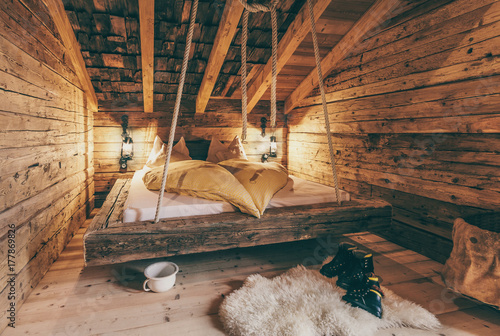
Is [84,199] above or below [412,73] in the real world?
below

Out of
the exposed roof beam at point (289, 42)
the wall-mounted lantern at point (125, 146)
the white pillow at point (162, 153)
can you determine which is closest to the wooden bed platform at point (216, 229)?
the white pillow at point (162, 153)

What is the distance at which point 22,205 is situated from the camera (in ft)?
5.92

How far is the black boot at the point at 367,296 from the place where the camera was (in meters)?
1.68

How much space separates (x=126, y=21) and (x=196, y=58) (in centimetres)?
86

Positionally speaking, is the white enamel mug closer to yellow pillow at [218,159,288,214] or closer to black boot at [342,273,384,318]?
yellow pillow at [218,159,288,214]

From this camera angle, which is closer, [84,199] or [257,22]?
[257,22]

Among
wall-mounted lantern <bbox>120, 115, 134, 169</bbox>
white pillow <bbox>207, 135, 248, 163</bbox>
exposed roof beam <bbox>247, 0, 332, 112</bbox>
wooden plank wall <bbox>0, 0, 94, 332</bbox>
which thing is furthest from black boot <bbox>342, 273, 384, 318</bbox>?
wall-mounted lantern <bbox>120, 115, 134, 169</bbox>

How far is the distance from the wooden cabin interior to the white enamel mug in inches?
2.6

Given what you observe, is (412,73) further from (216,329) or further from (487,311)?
(216,329)

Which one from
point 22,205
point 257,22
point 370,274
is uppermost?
point 257,22

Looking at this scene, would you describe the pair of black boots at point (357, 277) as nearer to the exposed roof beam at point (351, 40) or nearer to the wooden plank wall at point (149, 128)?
the exposed roof beam at point (351, 40)

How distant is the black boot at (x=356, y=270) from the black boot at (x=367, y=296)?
4cm

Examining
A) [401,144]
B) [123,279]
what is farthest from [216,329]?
[401,144]

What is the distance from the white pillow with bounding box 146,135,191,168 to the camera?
371 centimetres
